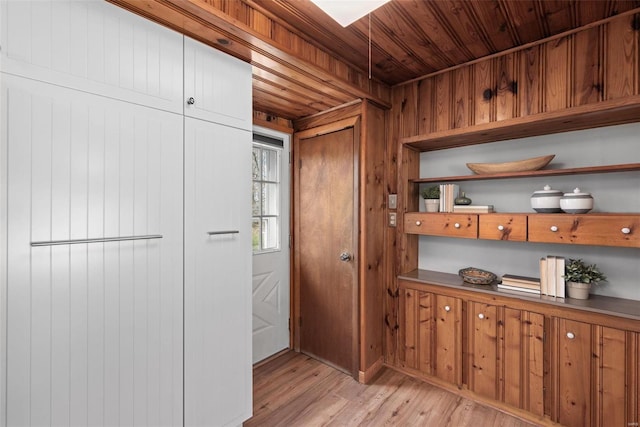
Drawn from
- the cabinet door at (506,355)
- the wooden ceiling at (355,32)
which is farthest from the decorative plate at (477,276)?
the wooden ceiling at (355,32)

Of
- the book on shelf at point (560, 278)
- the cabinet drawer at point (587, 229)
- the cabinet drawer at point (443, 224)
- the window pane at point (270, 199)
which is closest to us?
the cabinet drawer at point (587, 229)

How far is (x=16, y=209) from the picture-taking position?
104cm

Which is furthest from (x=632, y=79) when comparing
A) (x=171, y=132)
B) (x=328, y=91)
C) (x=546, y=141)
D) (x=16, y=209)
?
(x=16, y=209)

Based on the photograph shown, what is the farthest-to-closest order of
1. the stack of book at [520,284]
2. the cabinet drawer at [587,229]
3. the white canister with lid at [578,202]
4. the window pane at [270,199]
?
the window pane at [270,199]
the stack of book at [520,284]
the white canister with lid at [578,202]
the cabinet drawer at [587,229]

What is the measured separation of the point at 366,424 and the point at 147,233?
1780 mm

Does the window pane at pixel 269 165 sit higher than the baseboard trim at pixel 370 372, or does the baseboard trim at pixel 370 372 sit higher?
the window pane at pixel 269 165

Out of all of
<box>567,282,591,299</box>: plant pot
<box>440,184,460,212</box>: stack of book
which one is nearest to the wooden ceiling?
<box>440,184,460,212</box>: stack of book

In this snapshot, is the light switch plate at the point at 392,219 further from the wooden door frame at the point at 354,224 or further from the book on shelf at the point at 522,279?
the book on shelf at the point at 522,279

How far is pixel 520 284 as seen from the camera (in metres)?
2.06

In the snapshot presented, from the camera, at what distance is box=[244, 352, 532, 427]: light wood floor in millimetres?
1984

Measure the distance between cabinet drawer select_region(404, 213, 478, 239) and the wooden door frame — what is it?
46 cm

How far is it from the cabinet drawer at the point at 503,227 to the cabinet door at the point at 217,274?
1.63m

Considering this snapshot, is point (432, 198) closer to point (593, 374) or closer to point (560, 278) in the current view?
point (560, 278)

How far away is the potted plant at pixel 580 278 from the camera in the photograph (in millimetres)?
1860
